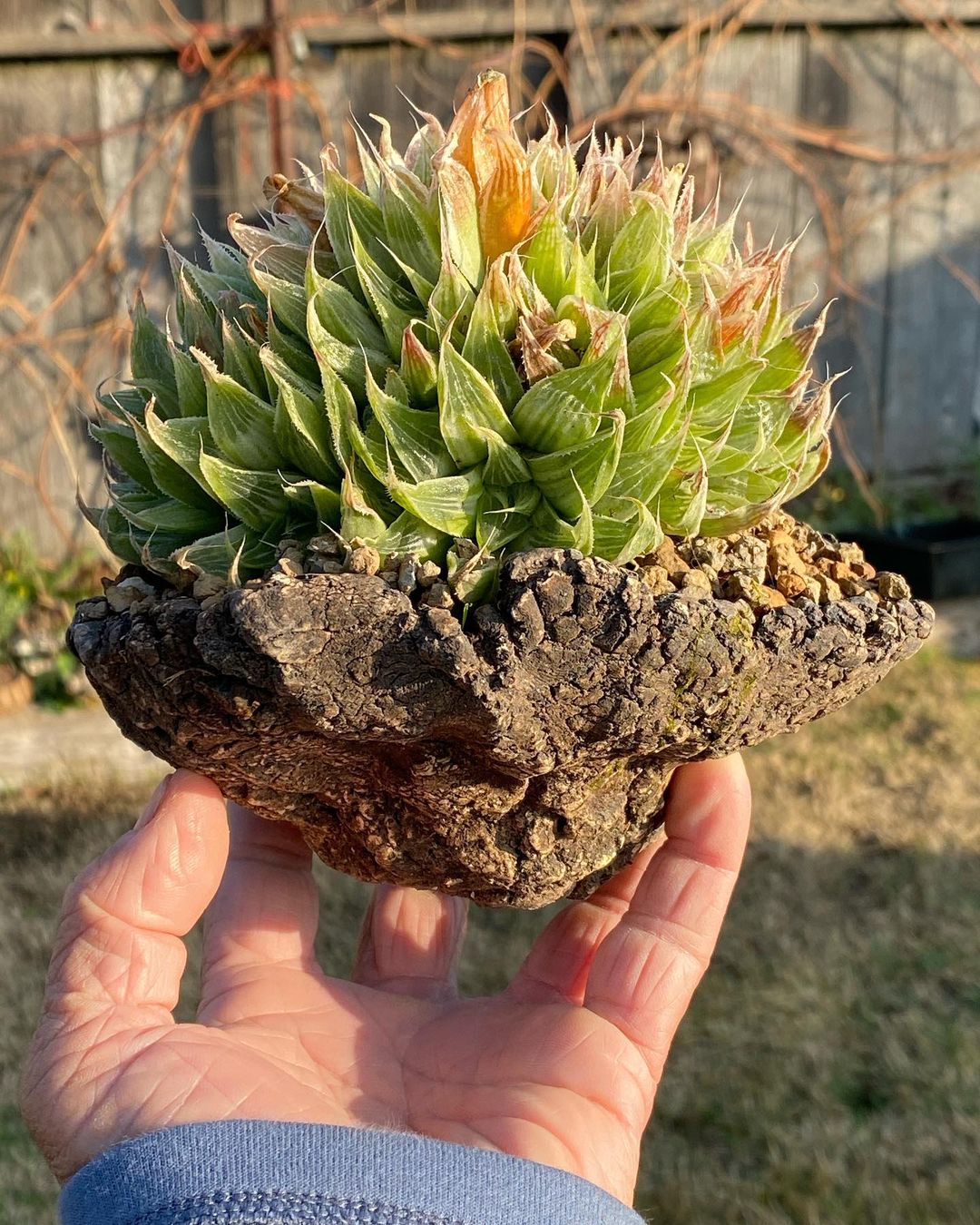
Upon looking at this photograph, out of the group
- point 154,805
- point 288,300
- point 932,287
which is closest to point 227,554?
point 288,300

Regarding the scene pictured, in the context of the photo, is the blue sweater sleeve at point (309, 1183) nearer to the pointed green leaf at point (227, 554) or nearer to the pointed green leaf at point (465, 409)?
the pointed green leaf at point (227, 554)

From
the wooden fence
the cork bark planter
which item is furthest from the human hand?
the wooden fence

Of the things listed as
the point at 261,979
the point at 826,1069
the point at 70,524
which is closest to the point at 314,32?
the point at 70,524

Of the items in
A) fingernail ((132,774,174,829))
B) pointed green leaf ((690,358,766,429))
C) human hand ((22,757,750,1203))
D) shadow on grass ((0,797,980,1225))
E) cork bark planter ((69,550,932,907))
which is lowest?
shadow on grass ((0,797,980,1225))

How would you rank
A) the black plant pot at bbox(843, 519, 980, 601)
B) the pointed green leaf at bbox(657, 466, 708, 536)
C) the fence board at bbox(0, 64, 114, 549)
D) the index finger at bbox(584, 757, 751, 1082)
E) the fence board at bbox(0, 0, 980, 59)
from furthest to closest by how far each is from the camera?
the black plant pot at bbox(843, 519, 980, 601) < the fence board at bbox(0, 64, 114, 549) < the fence board at bbox(0, 0, 980, 59) < the index finger at bbox(584, 757, 751, 1082) < the pointed green leaf at bbox(657, 466, 708, 536)

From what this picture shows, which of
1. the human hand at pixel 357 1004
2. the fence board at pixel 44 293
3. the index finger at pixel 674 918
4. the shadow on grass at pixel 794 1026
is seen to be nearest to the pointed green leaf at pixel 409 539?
the human hand at pixel 357 1004

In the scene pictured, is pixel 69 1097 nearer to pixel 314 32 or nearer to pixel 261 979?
pixel 261 979

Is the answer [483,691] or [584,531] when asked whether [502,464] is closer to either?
[584,531]

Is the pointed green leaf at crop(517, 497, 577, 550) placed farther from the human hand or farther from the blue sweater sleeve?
the blue sweater sleeve

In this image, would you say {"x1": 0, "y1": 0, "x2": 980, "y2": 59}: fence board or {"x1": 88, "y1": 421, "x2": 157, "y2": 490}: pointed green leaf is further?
{"x1": 0, "y1": 0, "x2": 980, "y2": 59}: fence board
